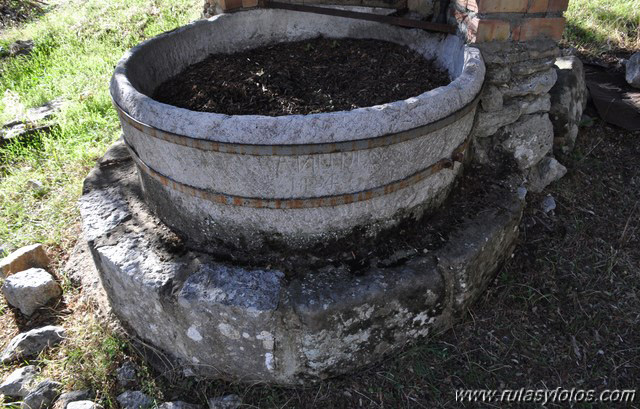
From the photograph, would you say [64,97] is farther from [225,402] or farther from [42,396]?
Result: [225,402]

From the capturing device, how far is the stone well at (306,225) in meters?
1.80

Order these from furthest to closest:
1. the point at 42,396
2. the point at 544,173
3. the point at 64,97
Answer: the point at 64,97 < the point at 544,173 < the point at 42,396

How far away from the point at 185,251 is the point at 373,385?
98 centimetres

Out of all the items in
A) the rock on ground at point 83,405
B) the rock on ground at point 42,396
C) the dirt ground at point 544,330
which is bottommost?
the rock on ground at point 42,396

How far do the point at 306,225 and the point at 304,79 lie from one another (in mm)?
963

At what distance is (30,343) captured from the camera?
230 cm

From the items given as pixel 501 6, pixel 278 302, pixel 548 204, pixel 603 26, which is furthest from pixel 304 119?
pixel 603 26

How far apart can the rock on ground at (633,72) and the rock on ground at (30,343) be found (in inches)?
150

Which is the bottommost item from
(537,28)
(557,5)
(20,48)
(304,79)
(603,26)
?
(20,48)

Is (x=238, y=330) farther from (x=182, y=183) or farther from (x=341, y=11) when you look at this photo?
(x=341, y=11)

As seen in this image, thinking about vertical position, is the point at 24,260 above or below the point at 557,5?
below

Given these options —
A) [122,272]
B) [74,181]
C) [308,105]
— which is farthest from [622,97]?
[74,181]

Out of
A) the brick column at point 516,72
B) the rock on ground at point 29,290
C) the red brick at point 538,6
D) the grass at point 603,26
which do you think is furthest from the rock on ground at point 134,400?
the grass at point 603,26

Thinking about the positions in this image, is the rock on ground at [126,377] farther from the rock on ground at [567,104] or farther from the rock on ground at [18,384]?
the rock on ground at [567,104]
